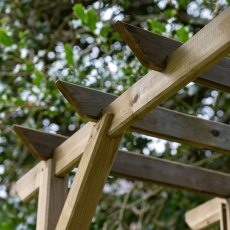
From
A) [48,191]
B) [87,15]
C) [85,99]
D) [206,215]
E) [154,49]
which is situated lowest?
[206,215]

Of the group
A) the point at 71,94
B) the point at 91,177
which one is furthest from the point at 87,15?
the point at 91,177

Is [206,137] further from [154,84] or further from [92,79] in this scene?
[92,79]

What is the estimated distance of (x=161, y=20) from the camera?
410cm

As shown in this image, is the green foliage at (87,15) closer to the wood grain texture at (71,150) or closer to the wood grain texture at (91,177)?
the wood grain texture at (71,150)

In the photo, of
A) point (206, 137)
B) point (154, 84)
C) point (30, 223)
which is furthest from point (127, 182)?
point (154, 84)

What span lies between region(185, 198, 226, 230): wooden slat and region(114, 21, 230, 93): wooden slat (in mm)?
1228

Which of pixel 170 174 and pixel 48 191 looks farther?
pixel 170 174

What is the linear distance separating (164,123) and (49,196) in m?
0.63

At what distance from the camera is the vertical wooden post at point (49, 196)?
113 inches

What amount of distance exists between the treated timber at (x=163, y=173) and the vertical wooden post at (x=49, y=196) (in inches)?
1.7

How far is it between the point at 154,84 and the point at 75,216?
576 millimetres

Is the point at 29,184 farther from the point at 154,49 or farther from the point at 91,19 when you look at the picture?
the point at 154,49

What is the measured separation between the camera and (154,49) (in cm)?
213

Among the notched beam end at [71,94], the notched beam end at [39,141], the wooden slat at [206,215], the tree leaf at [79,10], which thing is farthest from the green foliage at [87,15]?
the wooden slat at [206,215]
